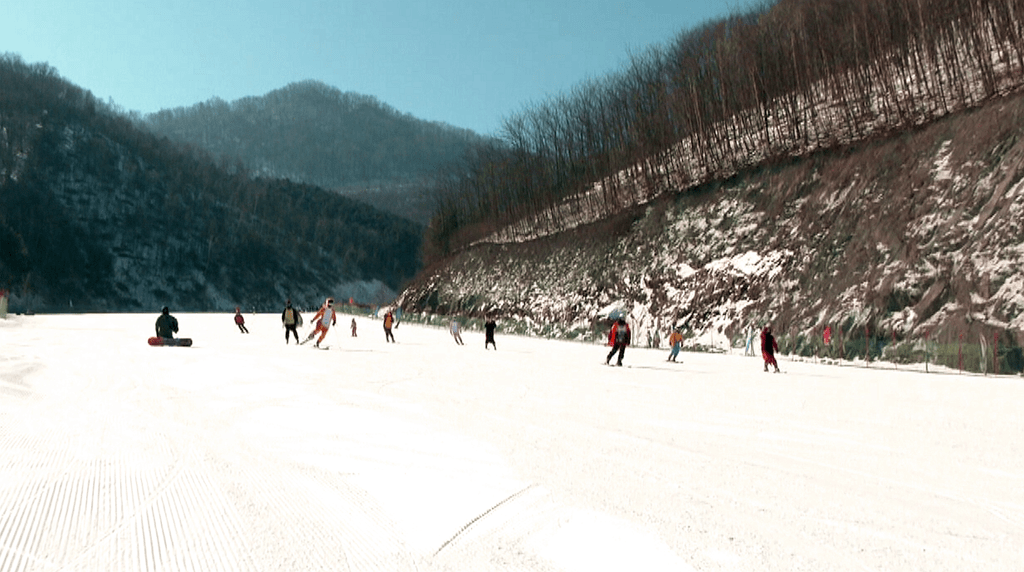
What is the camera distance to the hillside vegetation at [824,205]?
2444 cm

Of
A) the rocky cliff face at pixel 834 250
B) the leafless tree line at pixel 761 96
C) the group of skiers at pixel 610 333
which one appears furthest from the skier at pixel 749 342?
the leafless tree line at pixel 761 96

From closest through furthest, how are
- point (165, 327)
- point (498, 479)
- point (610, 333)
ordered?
point (498, 479), point (610, 333), point (165, 327)

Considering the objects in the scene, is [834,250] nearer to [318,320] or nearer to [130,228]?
[318,320]

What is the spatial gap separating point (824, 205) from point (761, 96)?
12040 mm

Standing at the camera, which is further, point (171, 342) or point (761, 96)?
point (761, 96)

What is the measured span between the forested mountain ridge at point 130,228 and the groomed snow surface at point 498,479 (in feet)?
350

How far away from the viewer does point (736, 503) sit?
5.58 m

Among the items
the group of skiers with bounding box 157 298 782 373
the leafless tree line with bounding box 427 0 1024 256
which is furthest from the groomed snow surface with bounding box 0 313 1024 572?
the leafless tree line with bounding box 427 0 1024 256

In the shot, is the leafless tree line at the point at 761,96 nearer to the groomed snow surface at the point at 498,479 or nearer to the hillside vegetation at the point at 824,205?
the hillside vegetation at the point at 824,205

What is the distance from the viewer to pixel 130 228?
12706cm

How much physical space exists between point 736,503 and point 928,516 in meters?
1.41

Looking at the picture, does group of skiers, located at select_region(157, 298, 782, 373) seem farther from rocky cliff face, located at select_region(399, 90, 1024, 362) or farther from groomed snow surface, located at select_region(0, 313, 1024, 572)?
groomed snow surface, located at select_region(0, 313, 1024, 572)

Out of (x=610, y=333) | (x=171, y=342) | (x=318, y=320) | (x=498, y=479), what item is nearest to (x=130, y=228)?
(x=171, y=342)

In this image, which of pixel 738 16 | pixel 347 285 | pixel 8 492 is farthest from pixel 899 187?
pixel 347 285
